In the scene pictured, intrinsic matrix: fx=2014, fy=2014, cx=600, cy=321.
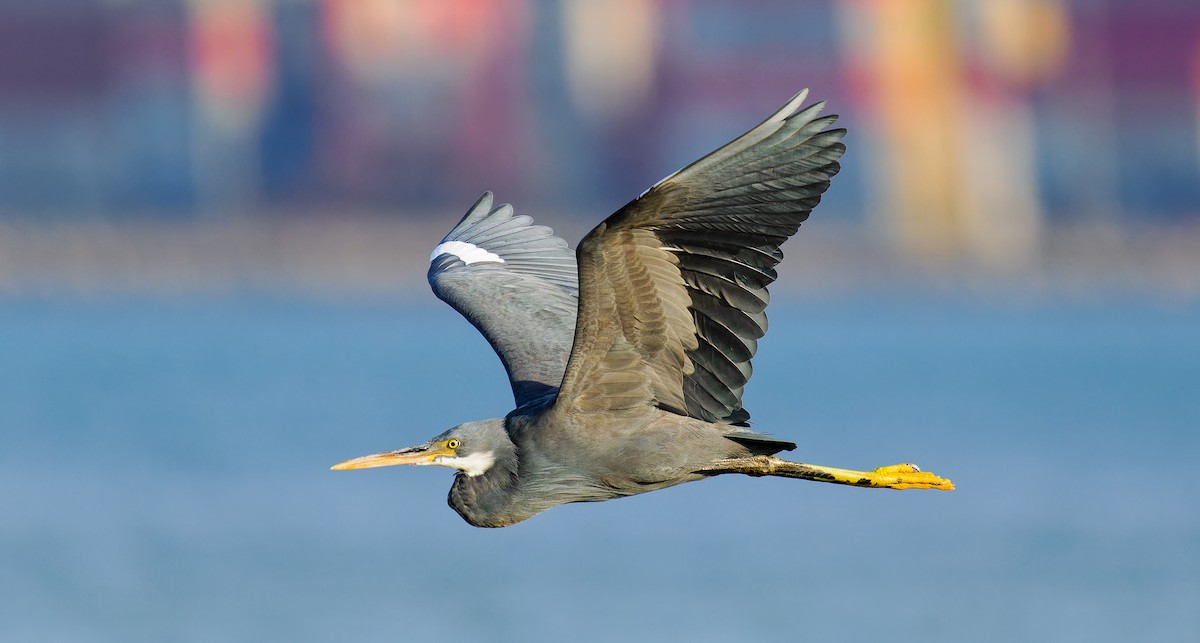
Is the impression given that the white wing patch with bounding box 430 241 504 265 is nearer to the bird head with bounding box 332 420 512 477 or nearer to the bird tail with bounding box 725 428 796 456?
the bird head with bounding box 332 420 512 477

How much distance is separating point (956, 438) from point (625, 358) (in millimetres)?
17673

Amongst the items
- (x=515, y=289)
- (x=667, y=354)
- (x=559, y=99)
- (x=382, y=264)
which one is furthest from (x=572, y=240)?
(x=667, y=354)

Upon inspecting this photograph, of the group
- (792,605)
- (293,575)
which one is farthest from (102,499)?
(792,605)

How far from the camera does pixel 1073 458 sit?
23547mm

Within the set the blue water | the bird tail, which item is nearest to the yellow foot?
the bird tail

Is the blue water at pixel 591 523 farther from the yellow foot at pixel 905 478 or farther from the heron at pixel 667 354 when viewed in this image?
the heron at pixel 667 354

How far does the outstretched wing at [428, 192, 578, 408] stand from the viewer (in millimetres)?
8539

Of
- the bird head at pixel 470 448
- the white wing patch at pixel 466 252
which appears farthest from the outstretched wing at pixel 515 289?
the bird head at pixel 470 448

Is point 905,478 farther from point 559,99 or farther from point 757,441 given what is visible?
point 559,99

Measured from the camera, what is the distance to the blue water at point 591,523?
16703 millimetres

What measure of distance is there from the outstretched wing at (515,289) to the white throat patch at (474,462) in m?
0.35

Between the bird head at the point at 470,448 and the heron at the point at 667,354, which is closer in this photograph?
the heron at the point at 667,354

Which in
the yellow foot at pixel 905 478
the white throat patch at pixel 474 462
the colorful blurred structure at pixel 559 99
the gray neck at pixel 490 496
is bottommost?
the gray neck at pixel 490 496

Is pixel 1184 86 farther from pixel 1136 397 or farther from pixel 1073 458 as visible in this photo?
pixel 1073 458
